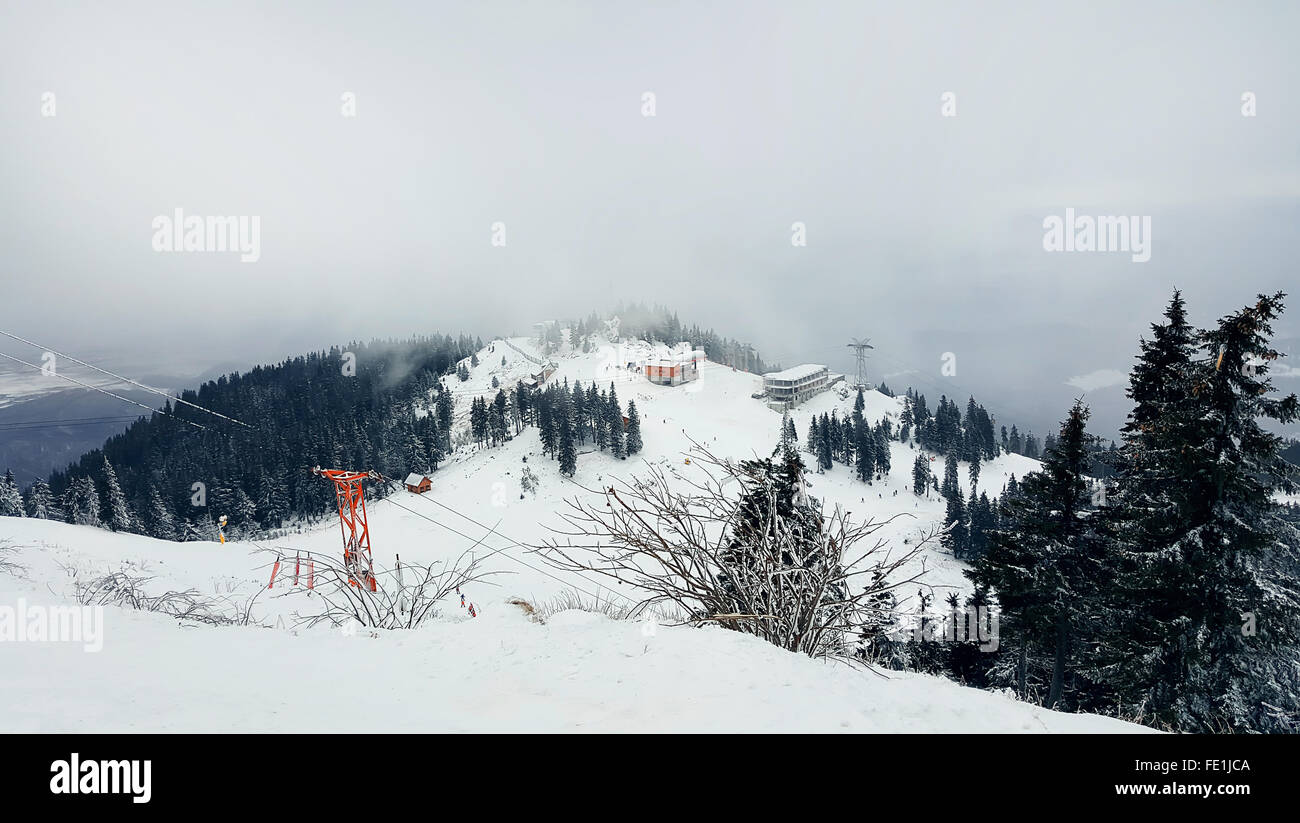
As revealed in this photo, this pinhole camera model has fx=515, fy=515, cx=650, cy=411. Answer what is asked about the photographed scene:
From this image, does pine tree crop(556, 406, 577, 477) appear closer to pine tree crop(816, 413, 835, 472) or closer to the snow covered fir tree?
the snow covered fir tree

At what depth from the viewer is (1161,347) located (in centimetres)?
1302

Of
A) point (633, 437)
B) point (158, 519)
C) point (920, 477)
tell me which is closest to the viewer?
point (158, 519)

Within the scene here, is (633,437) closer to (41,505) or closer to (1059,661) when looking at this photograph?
(1059,661)

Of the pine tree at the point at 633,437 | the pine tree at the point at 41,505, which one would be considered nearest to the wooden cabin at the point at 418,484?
the pine tree at the point at 633,437

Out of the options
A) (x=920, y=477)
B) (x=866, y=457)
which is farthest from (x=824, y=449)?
(x=920, y=477)

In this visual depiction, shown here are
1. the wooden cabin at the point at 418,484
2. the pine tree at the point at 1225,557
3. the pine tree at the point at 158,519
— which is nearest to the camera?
the pine tree at the point at 1225,557

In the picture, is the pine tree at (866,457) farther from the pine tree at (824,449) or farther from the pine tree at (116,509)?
the pine tree at (116,509)

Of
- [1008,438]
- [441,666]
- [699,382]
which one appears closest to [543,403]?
[699,382]
